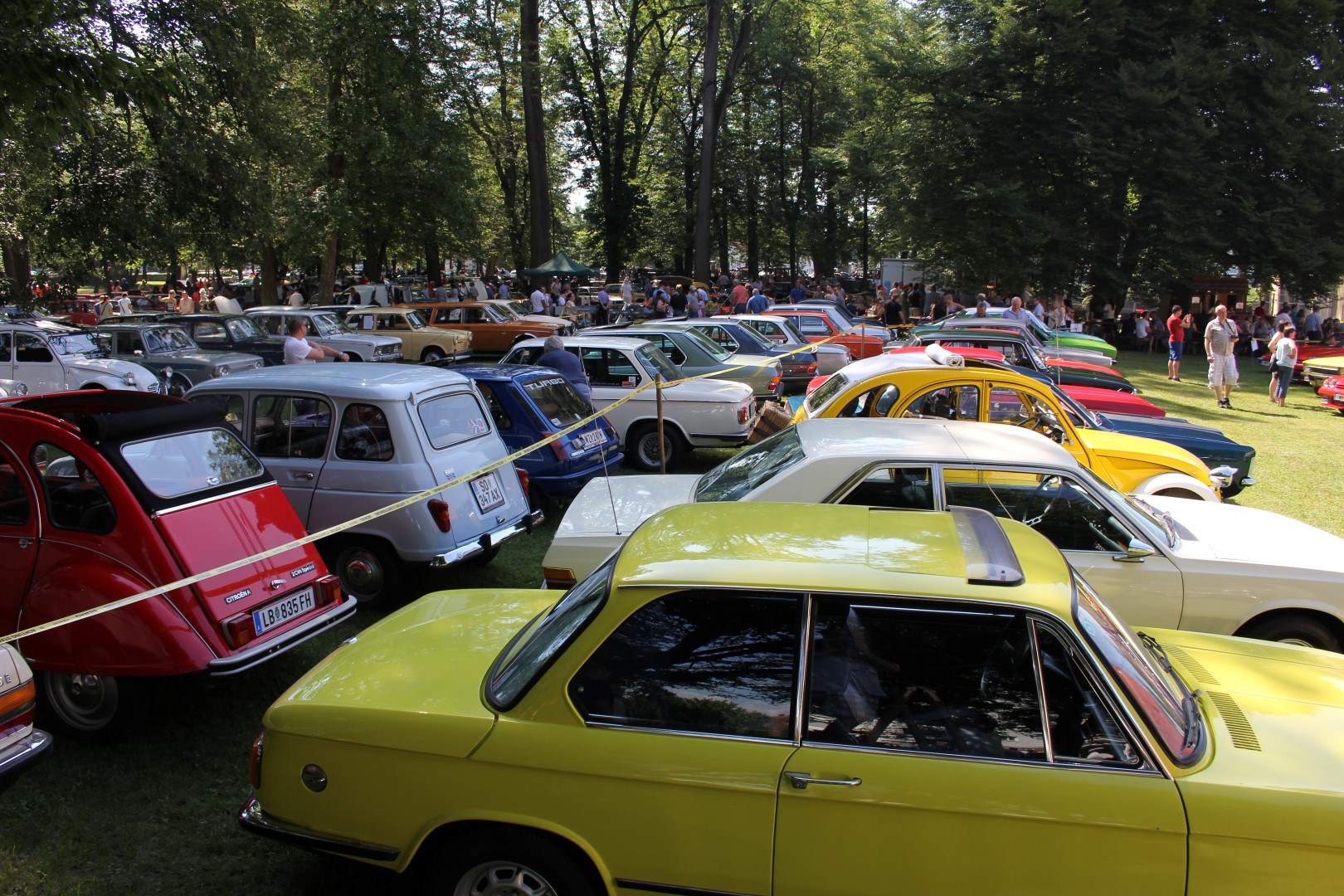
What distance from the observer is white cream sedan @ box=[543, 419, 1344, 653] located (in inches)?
197

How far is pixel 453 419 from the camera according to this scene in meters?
7.34

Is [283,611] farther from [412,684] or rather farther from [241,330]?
[241,330]

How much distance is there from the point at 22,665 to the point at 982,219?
29408 mm

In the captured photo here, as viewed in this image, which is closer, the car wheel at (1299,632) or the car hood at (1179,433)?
the car wheel at (1299,632)

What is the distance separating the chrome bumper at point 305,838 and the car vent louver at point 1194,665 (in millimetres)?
3065

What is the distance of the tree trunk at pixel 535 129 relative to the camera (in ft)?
89.5

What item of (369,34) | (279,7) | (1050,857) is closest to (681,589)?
(1050,857)

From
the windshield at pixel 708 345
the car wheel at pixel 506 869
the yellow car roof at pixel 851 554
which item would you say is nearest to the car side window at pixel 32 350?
the windshield at pixel 708 345

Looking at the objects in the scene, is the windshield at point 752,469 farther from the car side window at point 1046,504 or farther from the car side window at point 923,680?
the car side window at point 923,680

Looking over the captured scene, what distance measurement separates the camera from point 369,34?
2530 cm

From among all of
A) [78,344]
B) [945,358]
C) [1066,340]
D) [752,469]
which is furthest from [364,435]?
[1066,340]

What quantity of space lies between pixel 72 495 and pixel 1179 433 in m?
10.2

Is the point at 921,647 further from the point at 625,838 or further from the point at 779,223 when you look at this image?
the point at 779,223

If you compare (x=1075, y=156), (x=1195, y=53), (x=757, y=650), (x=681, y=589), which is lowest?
(x=757, y=650)
